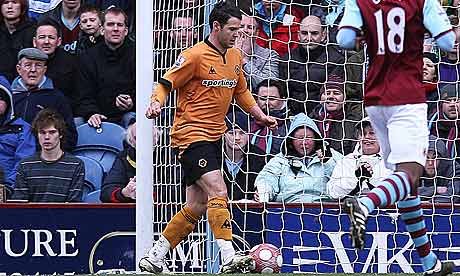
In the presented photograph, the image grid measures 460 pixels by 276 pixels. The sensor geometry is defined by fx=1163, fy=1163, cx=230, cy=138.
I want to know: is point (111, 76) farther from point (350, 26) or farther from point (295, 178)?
point (350, 26)

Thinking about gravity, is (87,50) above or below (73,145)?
above

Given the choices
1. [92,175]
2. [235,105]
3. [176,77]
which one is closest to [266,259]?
[176,77]

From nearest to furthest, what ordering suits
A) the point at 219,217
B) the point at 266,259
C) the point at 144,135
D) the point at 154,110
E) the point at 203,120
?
the point at 154,110, the point at 219,217, the point at 203,120, the point at 266,259, the point at 144,135

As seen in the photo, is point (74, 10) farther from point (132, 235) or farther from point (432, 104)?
point (432, 104)

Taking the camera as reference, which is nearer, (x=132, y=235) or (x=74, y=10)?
(x=132, y=235)

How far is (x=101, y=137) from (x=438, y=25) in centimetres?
533

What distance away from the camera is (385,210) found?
10.5 metres

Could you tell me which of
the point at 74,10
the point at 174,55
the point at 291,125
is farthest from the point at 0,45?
the point at 291,125

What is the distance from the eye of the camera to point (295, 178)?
1057 centimetres

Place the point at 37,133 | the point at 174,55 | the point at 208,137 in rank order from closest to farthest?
the point at 208,137
the point at 174,55
the point at 37,133

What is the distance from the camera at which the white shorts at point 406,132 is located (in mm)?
6809

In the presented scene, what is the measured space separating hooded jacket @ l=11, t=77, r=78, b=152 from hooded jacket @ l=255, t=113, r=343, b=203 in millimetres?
2053

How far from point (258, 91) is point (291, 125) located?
444 millimetres

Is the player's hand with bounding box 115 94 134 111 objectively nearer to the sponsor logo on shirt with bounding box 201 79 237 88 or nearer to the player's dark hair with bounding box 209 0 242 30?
the sponsor logo on shirt with bounding box 201 79 237 88
